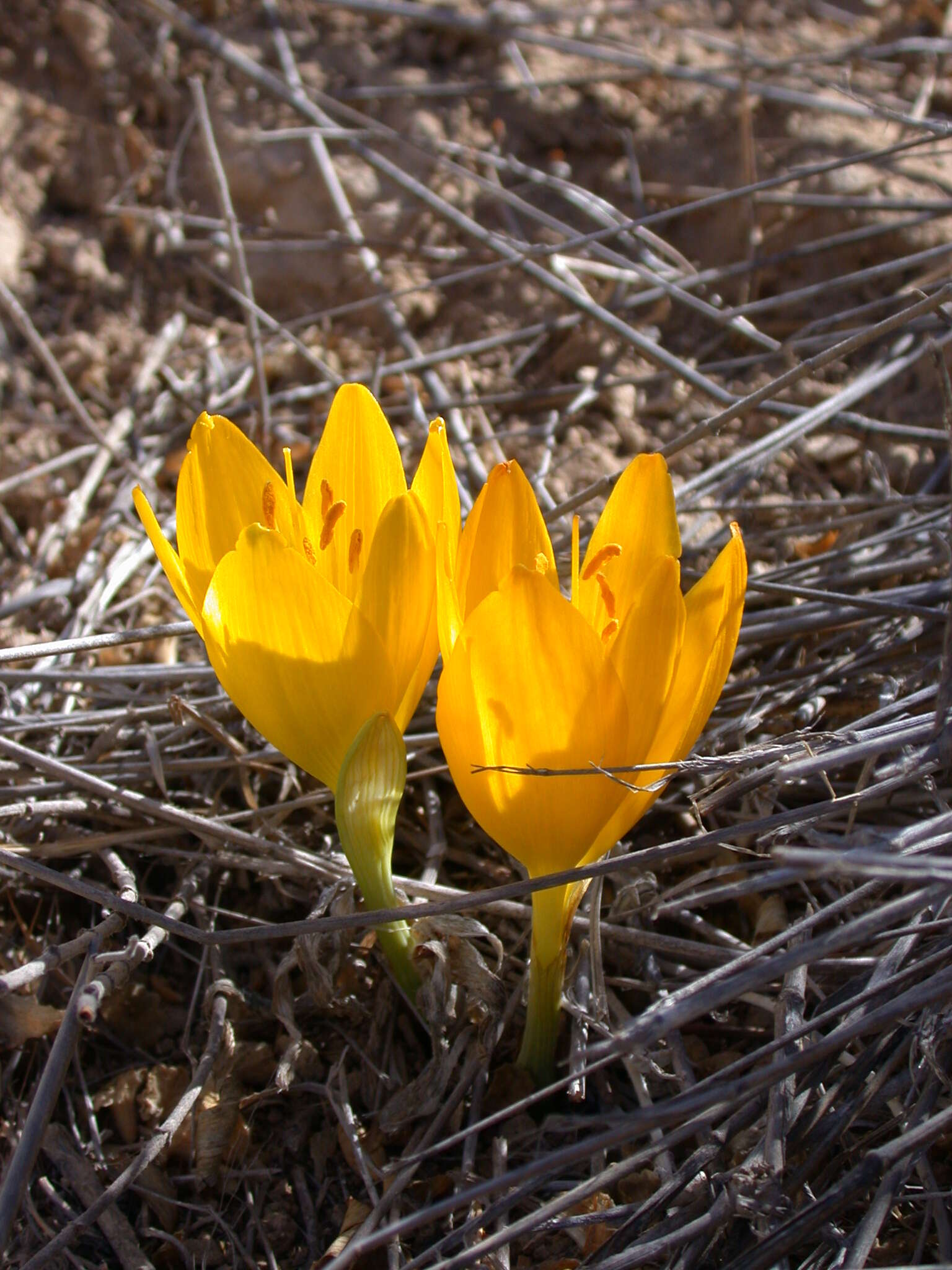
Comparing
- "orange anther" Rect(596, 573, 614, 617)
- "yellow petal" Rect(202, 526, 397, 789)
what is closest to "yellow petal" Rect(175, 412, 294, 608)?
"yellow petal" Rect(202, 526, 397, 789)

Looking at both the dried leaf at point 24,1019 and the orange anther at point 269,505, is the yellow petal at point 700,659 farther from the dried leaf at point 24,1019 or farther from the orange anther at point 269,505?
the dried leaf at point 24,1019

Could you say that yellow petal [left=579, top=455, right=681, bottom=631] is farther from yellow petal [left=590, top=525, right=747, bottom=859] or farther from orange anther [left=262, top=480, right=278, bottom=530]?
orange anther [left=262, top=480, right=278, bottom=530]

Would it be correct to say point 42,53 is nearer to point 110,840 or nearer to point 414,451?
point 414,451

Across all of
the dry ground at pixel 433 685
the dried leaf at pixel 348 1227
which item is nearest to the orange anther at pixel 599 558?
the dry ground at pixel 433 685

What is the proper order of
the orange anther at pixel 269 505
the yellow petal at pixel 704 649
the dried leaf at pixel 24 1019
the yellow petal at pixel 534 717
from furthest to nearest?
1. the dried leaf at pixel 24 1019
2. the orange anther at pixel 269 505
3. the yellow petal at pixel 704 649
4. the yellow petal at pixel 534 717

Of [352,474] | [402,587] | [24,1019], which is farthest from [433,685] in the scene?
[24,1019]

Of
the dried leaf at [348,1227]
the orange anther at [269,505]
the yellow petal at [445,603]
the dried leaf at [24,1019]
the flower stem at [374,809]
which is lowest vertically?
the dried leaf at [348,1227]
